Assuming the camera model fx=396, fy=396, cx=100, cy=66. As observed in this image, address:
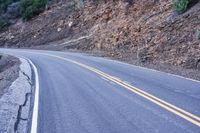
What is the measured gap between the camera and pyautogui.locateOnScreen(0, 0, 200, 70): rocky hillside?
22562 mm

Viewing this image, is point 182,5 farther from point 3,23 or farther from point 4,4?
point 4,4

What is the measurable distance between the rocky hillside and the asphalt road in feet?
19.0

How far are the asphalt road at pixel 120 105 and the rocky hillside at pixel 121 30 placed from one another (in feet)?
19.0

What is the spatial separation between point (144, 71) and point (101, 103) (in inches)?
314

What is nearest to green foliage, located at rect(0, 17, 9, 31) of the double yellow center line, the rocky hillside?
the rocky hillside

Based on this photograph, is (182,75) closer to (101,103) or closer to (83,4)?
(101,103)

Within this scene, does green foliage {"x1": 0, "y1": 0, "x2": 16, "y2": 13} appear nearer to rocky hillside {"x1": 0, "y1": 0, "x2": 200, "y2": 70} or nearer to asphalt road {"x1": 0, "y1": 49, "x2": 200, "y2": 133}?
rocky hillside {"x1": 0, "y1": 0, "x2": 200, "y2": 70}

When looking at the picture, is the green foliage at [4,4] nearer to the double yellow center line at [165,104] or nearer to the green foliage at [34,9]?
the green foliage at [34,9]

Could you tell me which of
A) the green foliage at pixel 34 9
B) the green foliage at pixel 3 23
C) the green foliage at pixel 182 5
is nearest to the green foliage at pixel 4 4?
the green foliage at pixel 3 23

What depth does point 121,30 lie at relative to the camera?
3316 cm

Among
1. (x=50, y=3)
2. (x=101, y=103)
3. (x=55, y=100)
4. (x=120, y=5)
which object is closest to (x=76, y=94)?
(x=55, y=100)

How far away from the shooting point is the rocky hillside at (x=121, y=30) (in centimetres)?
2256

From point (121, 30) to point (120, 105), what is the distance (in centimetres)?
2294

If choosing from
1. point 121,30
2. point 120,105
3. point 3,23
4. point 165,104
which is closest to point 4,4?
point 3,23
